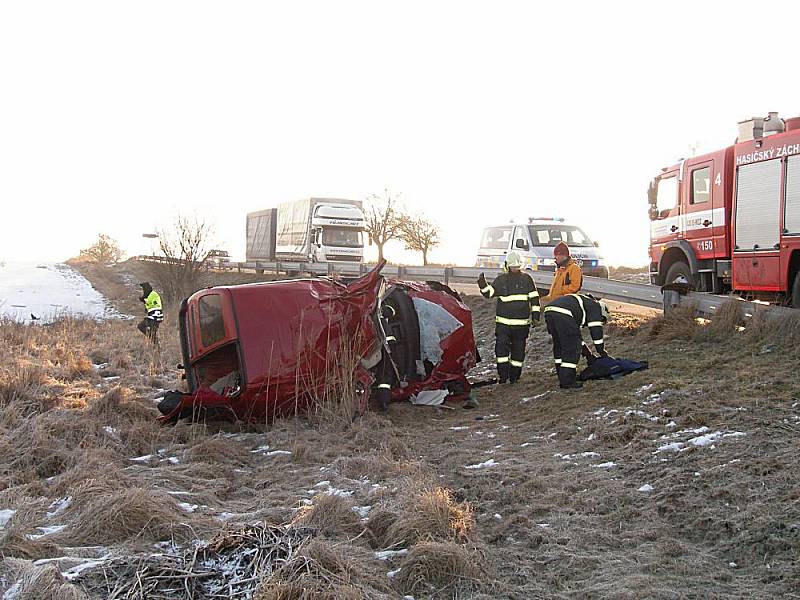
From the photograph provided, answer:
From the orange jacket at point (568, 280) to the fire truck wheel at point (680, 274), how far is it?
3752 mm

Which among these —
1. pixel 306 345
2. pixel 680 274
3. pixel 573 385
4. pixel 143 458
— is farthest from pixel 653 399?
pixel 680 274

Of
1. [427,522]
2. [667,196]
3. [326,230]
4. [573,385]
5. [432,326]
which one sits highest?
[667,196]

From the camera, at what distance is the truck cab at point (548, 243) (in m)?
16.9

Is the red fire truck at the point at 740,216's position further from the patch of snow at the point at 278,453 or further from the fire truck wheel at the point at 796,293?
the patch of snow at the point at 278,453

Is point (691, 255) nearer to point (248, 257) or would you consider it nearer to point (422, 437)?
point (422, 437)

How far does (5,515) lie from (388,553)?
8.05 feet

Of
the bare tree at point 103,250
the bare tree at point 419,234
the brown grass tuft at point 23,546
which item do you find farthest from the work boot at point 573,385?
the bare tree at point 103,250

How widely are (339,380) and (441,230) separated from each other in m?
36.3

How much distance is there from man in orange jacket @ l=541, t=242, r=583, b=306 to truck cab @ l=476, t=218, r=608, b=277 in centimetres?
747

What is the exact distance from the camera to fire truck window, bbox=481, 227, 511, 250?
1828 cm

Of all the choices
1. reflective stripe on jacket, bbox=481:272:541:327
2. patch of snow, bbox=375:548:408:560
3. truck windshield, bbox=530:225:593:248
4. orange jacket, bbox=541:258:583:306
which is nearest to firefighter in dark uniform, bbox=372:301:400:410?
reflective stripe on jacket, bbox=481:272:541:327

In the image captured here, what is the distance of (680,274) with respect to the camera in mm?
12594

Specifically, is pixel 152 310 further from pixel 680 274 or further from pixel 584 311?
pixel 680 274

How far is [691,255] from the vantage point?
39.5 ft
